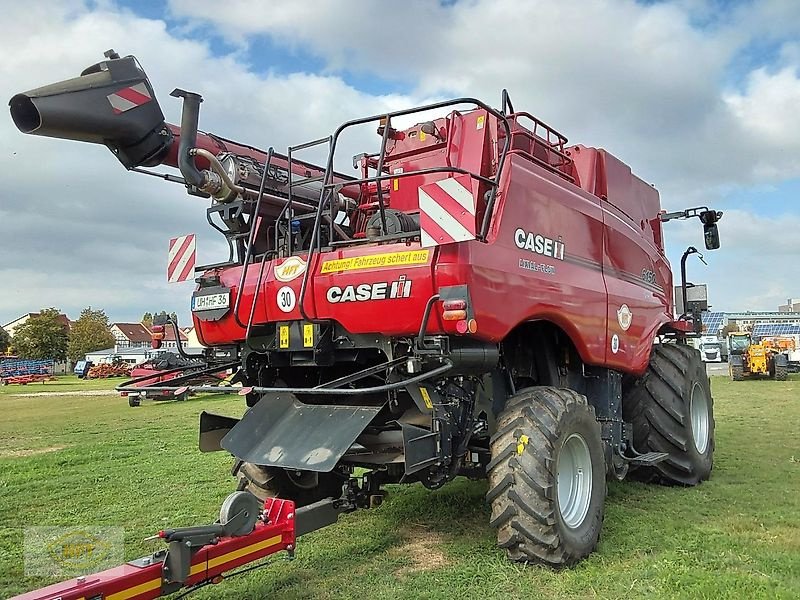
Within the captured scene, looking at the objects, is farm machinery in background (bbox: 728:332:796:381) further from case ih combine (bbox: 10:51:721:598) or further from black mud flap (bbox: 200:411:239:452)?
black mud flap (bbox: 200:411:239:452)

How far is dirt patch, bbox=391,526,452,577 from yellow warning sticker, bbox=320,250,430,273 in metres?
1.97

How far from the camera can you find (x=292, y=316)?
4.79m

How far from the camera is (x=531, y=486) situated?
4.23 metres

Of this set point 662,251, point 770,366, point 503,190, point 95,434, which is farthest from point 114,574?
point 770,366

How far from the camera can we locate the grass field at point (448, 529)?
4.09 m

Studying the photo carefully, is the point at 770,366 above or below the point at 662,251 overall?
below

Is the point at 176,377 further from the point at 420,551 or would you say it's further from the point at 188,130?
the point at 420,551

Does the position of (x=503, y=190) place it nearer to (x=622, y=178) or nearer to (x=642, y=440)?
(x=622, y=178)

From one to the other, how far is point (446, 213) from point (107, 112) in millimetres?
2425

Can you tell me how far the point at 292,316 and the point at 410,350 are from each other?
0.93 metres

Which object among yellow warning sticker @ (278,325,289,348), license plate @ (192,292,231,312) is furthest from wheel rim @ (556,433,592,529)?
license plate @ (192,292,231,312)

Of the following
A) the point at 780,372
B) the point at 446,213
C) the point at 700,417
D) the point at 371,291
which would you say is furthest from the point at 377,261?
the point at 780,372

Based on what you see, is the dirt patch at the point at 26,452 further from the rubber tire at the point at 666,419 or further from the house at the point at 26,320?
the house at the point at 26,320

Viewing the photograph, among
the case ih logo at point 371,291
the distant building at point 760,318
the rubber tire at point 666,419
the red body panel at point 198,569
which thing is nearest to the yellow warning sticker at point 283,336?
the case ih logo at point 371,291
